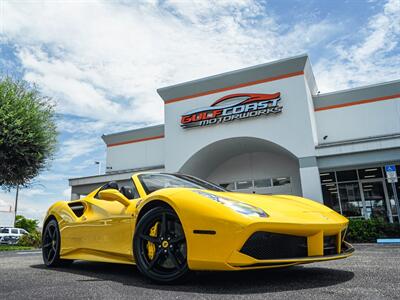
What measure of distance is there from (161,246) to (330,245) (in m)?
1.40

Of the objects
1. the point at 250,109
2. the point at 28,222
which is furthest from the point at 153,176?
the point at 28,222

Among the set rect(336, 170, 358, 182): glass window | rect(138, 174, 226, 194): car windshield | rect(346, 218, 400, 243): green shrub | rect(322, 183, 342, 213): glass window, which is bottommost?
rect(346, 218, 400, 243): green shrub

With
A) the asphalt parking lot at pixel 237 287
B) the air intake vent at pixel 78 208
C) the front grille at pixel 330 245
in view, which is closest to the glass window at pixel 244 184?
the air intake vent at pixel 78 208

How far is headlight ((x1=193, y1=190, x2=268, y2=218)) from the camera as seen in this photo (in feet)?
7.85

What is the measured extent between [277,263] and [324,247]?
531 mm

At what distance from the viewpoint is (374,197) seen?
1469cm

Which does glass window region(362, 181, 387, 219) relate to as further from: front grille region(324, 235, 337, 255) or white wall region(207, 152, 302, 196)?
front grille region(324, 235, 337, 255)

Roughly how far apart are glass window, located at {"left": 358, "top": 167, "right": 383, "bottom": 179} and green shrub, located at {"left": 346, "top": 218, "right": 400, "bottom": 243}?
4.19 metres

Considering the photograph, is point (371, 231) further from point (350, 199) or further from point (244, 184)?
point (244, 184)

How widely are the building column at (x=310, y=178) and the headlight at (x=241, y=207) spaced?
36.2ft

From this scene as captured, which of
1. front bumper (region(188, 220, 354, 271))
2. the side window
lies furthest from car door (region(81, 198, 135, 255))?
front bumper (region(188, 220, 354, 271))

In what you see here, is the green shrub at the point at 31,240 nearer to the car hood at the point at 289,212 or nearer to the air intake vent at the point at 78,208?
the air intake vent at the point at 78,208

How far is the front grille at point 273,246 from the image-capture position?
2.28 m

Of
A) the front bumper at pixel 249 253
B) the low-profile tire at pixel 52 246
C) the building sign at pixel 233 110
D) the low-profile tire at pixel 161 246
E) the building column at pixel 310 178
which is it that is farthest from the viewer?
the building sign at pixel 233 110
